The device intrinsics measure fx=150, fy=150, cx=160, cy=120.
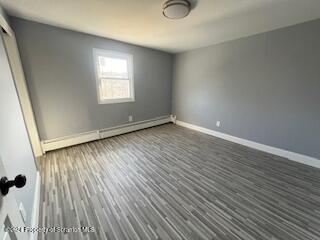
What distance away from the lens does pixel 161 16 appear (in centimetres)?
219

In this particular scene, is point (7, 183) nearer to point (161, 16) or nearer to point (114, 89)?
point (161, 16)

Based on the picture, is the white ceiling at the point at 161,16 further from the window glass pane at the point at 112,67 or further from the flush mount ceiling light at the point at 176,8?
the window glass pane at the point at 112,67

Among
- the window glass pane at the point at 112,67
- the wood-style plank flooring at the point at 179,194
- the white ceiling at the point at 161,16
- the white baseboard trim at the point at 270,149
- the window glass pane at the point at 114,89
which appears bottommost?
the wood-style plank flooring at the point at 179,194

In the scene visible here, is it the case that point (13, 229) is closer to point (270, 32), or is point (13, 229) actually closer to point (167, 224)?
point (167, 224)

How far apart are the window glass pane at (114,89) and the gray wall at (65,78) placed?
0.21 metres

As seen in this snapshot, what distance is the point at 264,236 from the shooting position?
4.40ft

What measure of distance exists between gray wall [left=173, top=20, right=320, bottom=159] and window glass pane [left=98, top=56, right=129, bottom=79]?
71.6 inches

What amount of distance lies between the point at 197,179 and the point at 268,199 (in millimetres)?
836

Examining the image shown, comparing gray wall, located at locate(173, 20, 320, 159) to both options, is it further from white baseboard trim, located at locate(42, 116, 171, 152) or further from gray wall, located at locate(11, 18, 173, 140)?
gray wall, located at locate(11, 18, 173, 140)

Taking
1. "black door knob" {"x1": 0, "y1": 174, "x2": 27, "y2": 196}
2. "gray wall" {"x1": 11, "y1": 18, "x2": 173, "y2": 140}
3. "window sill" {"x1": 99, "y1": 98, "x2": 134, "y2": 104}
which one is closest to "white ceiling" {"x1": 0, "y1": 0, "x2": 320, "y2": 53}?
"gray wall" {"x1": 11, "y1": 18, "x2": 173, "y2": 140}

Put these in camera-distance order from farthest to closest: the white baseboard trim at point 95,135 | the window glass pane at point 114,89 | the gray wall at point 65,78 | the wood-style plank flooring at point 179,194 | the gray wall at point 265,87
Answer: the window glass pane at point 114,89 < the white baseboard trim at point 95,135 < the gray wall at point 65,78 < the gray wall at point 265,87 < the wood-style plank flooring at point 179,194

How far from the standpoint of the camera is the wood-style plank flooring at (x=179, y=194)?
1416mm

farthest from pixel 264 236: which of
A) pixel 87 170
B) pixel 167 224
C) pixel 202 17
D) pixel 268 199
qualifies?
pixel 202 17

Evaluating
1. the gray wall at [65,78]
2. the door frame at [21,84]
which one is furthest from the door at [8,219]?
the gray wall at [65,78]
